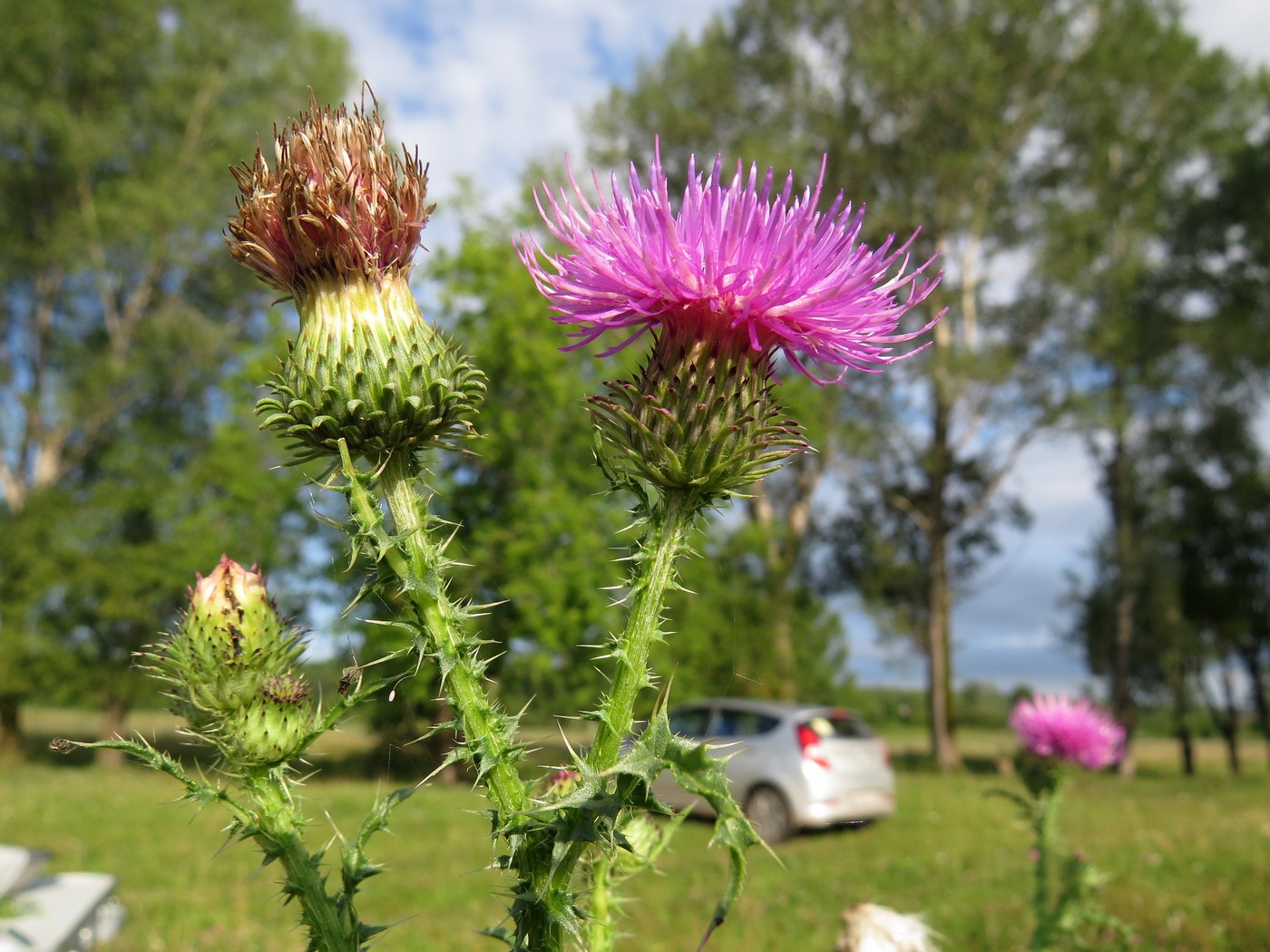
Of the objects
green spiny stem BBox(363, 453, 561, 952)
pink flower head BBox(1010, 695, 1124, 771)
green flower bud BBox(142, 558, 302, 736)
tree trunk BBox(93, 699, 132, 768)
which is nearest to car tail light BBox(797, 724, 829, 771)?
pink flower head BBox(1010, 695, 1124, 771)

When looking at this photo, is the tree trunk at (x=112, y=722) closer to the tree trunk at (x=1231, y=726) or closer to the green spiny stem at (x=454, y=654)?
the green spiny stem at (x=454, y=654)

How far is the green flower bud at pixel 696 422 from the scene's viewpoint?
61.2 inches

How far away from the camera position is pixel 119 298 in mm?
24750

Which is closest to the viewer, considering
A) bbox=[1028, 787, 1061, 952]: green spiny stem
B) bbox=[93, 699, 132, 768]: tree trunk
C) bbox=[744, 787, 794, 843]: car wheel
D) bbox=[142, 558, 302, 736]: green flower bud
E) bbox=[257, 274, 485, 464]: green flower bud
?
bbox=[257, 274, 485, 464]: green flower bud

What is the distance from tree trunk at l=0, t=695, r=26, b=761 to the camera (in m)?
22.7

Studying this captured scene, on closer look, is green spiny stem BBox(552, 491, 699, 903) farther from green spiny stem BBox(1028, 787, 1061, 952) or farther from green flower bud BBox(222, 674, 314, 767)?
green spiny stem BBox(1028, 787, 1061, 952)

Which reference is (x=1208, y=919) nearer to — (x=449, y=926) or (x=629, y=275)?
(x=449, y=926)

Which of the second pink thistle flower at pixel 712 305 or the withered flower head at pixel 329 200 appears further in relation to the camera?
the withered flower head at pixel 329 200

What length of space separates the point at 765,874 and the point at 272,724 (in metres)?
9.11

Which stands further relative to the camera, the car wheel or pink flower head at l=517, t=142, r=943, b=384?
the car wheel

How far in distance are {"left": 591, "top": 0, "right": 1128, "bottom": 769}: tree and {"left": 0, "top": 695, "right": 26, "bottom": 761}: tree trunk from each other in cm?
1949

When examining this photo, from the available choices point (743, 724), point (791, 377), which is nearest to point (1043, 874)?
point (743, 724)

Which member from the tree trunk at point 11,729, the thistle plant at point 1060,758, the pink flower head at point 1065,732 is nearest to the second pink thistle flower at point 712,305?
the thistle plant at point 1060,758

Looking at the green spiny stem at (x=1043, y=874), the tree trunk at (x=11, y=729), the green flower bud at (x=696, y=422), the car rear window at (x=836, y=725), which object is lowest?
the tree trunk at (x=11, y=729)
